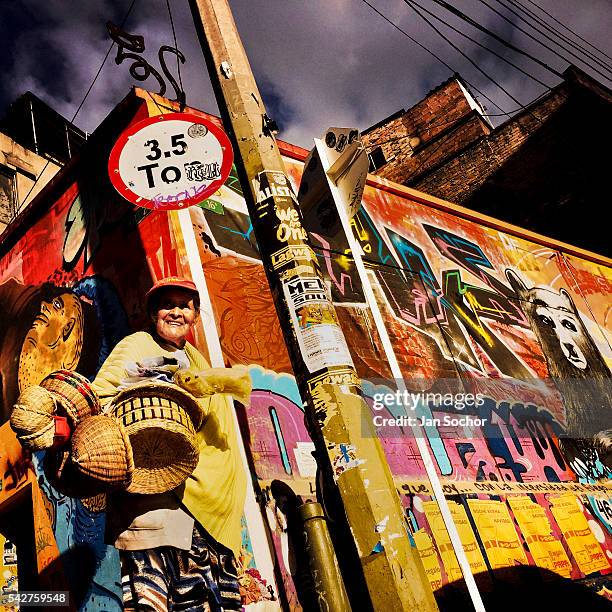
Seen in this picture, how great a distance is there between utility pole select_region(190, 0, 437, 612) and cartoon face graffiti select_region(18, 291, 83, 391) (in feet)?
13.1

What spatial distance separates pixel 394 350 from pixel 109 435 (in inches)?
188

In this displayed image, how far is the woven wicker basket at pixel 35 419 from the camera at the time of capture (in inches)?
99.3

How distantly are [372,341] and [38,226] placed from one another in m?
4.93

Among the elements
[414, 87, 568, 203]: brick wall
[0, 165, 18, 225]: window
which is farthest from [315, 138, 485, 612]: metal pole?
[414, 87, 568, 203]: brick wall

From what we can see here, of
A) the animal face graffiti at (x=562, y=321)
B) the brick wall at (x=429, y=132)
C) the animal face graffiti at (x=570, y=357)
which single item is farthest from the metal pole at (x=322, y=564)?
the brick wall at (x=429, y=132)

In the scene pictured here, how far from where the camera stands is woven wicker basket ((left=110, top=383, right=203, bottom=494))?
3.16 metres

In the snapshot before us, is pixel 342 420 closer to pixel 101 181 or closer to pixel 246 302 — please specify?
pixel 246 302

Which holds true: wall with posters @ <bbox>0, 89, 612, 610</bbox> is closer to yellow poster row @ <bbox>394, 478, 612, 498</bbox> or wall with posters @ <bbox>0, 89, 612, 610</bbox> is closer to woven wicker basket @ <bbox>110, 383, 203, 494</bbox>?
yellow poster row @ <bbox>394, 478, 612, 498</bbox>

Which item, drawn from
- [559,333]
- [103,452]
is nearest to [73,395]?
[103,452]

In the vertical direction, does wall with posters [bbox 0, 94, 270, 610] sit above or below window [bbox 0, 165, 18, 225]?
below


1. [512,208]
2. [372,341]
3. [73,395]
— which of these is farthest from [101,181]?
[512,208]

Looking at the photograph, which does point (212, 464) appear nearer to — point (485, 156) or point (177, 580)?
point (177, 580)

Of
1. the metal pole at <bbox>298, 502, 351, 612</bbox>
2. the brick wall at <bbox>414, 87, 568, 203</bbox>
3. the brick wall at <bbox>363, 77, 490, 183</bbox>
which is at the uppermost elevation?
the brick wall at <bbox>363, 77, 490, 183</bbox>

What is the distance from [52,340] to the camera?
670 centimetres
